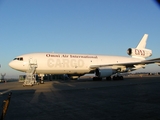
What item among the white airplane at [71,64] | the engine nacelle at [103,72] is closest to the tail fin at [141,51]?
the white airplane at [71,64]

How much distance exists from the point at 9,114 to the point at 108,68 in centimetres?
2178

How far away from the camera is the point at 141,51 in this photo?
35.8m

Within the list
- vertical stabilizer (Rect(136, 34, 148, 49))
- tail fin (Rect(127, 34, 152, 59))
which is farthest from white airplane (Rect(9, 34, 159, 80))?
vertical stabilizer (Rect(136, 34, 148, 49))

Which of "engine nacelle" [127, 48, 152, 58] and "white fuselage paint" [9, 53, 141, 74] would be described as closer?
"white fuselage paint" [9, 53, 141, 74]

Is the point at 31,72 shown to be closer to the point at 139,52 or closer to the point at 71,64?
the point at 71,64

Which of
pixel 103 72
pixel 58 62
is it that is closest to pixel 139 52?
pixel 103 72

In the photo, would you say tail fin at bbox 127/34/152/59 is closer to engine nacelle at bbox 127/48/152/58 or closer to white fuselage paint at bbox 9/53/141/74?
engine nacelle at bbox 127/48/152/58

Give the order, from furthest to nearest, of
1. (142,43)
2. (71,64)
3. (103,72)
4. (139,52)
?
(142,43), (139,52), (71,64), (103,72)

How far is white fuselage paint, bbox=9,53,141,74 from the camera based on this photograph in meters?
23.8

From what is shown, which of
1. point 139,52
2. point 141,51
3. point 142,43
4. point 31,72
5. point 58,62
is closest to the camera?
point 31,72

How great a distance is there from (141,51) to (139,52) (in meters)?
0.57

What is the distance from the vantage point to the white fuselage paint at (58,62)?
78.1ft

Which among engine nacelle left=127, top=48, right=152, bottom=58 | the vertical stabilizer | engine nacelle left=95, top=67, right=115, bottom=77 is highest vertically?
the vertical stabilizer

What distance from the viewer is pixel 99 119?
18.2 feet
